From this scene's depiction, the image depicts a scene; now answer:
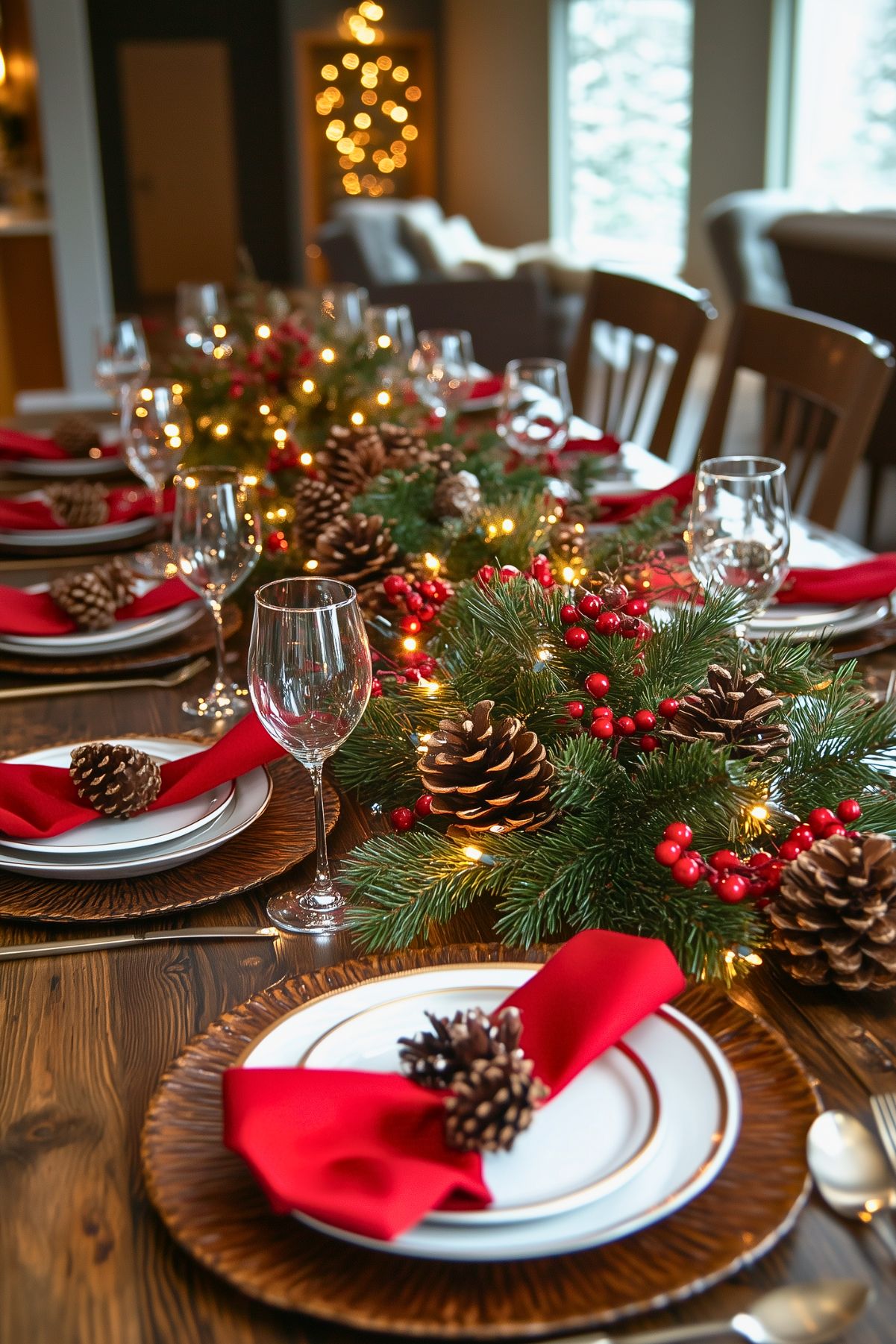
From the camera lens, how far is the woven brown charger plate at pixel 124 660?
1239mm

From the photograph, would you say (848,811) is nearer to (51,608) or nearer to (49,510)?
(51,608)

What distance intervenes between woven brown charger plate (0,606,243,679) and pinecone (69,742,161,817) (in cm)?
34

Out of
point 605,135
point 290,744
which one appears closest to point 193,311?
point 290,744

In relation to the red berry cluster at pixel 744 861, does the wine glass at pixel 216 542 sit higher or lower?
higher

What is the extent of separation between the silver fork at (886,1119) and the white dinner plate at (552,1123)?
0.35 ft

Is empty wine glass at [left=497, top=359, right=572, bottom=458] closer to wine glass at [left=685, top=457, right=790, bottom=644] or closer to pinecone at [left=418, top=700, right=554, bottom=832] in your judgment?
wine glass at [left=685, top=457, right=790, bottom=644]

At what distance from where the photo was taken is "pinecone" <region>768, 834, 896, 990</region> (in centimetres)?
68

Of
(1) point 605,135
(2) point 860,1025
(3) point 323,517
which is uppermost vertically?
(1) point 605,135

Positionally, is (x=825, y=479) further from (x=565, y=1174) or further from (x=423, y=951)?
(x=565, y=1174)

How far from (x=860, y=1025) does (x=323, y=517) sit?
32.4 inches

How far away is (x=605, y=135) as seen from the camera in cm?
971

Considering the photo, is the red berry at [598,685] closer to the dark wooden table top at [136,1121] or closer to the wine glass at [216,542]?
the dark wooden table top at [136,1121]

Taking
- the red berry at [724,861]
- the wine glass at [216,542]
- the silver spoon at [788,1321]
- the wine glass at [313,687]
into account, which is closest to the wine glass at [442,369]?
the wine glass at [216,542]

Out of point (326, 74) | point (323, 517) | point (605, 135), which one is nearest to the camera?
point (323, 517)
